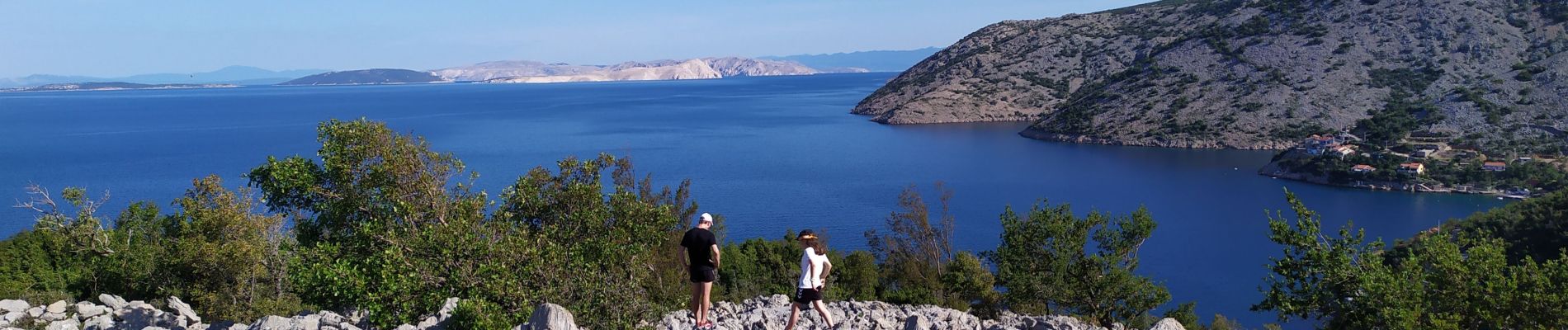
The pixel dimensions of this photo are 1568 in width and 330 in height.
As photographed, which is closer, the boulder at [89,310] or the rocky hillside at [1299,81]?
the boulder at [89,310]

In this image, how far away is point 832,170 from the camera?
77250 millimetres

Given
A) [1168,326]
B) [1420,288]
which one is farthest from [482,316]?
[1420,288]

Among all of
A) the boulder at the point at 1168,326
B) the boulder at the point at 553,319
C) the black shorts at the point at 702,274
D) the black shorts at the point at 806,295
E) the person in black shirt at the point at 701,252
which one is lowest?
the boulder at the point at 1168,326

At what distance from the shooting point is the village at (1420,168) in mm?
63781

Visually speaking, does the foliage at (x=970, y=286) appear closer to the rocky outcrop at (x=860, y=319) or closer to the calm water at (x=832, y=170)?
the rocky outcrop at (x=860, y=319)

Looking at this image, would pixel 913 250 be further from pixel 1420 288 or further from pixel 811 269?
pixel 811 269

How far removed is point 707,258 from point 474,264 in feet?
11.8

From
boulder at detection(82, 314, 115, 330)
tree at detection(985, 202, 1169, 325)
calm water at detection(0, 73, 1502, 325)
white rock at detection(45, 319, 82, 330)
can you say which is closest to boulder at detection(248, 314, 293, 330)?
boulder at detection(82, 314, 115, 330)

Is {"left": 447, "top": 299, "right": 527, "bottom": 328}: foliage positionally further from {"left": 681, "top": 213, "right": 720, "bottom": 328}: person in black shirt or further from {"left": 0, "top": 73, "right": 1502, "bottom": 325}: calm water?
{"left": 0, "top": 73, "right": 1502, "bottom": 325}: calm water

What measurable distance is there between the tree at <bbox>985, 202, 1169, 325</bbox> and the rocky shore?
2365mm

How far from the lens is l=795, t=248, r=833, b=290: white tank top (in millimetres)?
12766

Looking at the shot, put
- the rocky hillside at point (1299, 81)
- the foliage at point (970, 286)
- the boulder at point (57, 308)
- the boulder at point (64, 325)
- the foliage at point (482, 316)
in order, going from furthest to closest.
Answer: the rocky hillside at point (1299, 81) < the foliage at point (970, 286) < the boulder at point (57, 308) < the boulder at point (64, 325) < the foliage at point (482, 316)

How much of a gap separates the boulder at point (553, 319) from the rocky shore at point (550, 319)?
0.04 ft

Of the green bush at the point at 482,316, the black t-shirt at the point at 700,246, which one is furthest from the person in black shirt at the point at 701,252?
the green bush at the point at 482,316
